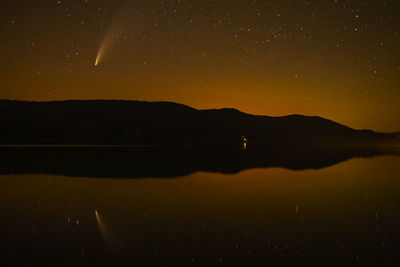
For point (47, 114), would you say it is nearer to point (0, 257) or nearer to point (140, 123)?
point (140, 123)

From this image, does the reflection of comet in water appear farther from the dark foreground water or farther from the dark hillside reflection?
the dark hillside reflection

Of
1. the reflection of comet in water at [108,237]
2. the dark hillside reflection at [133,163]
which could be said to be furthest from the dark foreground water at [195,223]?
the dark hillside reflection at [133,163]

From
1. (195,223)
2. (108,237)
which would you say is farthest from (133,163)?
(108,237)

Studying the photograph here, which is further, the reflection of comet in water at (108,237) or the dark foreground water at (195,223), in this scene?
the reflection of comet in water at (108,237)

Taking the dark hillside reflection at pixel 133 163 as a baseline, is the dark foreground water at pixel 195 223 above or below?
below

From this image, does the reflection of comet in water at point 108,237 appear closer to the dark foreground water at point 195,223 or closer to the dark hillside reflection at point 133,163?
the dark foreground water at point 195,223

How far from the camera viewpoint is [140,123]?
650 ft

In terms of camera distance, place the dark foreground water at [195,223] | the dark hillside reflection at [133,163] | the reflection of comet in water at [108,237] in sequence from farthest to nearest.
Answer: the dark hillside reflection at [133,163] → the reflection of comet in water at [108,237] → the dark foreground water at [195,223]

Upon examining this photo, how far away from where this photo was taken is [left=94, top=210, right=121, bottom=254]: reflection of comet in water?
855 centimetres

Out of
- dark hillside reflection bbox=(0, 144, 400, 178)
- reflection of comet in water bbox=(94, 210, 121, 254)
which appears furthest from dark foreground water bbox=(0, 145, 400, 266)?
dark hillside reflection bbox=(0, 144, 400, 178)

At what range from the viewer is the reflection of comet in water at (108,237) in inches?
337

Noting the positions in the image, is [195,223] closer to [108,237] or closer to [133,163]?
[108,237]

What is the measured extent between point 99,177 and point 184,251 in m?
14.3

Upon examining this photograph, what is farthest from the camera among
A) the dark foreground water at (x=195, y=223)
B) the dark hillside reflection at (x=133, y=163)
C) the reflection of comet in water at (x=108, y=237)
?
the dark hillside reflection at (x=133, y=163)
